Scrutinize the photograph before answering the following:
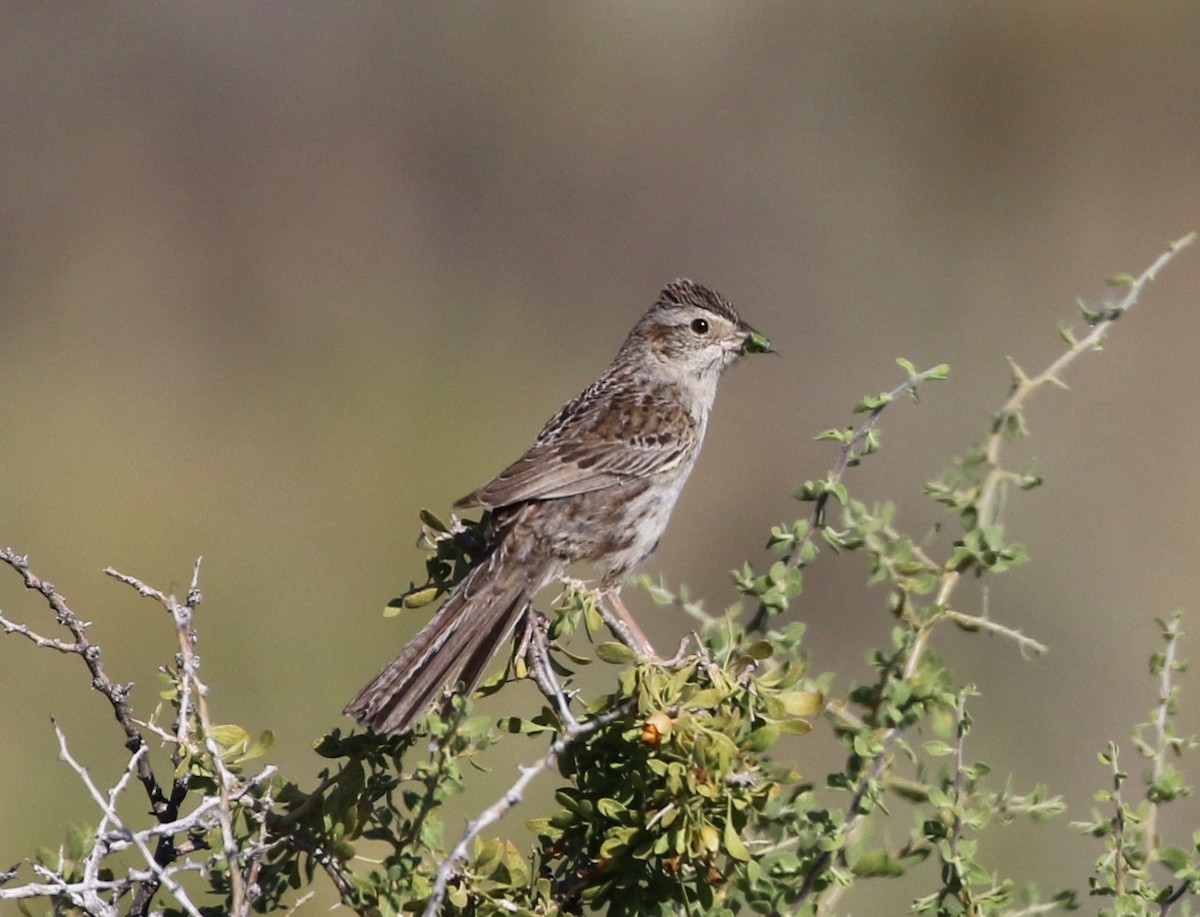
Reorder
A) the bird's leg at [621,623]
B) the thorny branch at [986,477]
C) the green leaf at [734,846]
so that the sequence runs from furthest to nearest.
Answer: the bird's leg at [621,623], the thorny branch at [986,477], the green leaf at [734,846]

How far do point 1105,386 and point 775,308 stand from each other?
8.66 feet

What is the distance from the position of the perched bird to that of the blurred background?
207cm

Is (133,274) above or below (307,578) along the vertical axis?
above

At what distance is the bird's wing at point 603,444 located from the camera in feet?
15.8

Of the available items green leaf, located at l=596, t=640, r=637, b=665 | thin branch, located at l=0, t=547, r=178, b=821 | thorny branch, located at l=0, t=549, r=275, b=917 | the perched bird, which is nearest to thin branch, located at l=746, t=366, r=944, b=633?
green leaf, located at l=596, t=640, r=637, b=665

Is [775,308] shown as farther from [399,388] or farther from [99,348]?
[99,348]

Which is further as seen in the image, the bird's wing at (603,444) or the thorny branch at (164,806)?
the bird's wing at (603,444)

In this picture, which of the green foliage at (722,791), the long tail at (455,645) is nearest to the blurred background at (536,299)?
the long tail at (455,645)

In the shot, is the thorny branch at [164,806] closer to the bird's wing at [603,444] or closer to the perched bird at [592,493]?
the perched bird at [592,493]

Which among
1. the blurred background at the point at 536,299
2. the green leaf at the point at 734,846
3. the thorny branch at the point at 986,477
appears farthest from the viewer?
the blurred background at the point at 536,299

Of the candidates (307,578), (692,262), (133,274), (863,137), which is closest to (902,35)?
(863,137)

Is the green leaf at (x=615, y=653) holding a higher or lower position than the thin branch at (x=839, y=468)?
lower

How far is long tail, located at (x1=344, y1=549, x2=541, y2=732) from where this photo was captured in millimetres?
3320

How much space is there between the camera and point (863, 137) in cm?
1223
